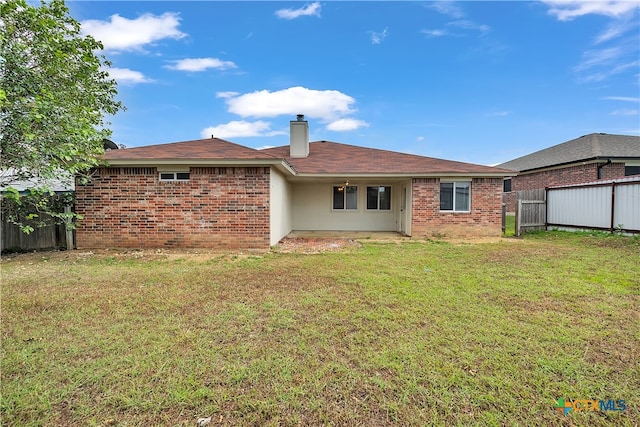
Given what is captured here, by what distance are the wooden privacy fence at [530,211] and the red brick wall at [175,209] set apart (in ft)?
32.2

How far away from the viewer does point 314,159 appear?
13531 mm

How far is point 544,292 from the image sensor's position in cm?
468

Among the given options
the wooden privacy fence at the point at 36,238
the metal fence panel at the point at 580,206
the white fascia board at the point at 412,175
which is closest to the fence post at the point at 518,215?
the white fascia board at the point at 412,175

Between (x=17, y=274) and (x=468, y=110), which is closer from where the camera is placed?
(x=17, y=274)

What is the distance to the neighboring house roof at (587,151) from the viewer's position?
16.4 meters

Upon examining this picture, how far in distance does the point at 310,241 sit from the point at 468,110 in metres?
12.0

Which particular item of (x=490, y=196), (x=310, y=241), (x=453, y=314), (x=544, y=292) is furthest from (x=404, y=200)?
(x=453, y=314)

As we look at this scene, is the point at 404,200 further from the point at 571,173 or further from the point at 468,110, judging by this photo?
the point at 571,173

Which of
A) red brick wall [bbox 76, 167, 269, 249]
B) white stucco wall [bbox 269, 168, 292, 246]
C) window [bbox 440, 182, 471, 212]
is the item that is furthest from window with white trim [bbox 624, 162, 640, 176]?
red brick wall [bbox 76, 167, 269, 249]

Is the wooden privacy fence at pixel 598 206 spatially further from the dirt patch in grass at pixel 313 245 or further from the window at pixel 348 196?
the dirt patch in grass at pixel 313 245

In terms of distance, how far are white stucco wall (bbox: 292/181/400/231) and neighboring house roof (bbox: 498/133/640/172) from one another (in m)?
11.8

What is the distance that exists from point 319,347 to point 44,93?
21.6ft

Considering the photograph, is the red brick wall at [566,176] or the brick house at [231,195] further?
the red brick wall at [566,176]

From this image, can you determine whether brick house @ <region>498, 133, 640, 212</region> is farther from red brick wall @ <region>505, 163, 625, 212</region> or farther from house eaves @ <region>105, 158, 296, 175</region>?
house eaves @ <region>105, 158, 296, 175</region>
